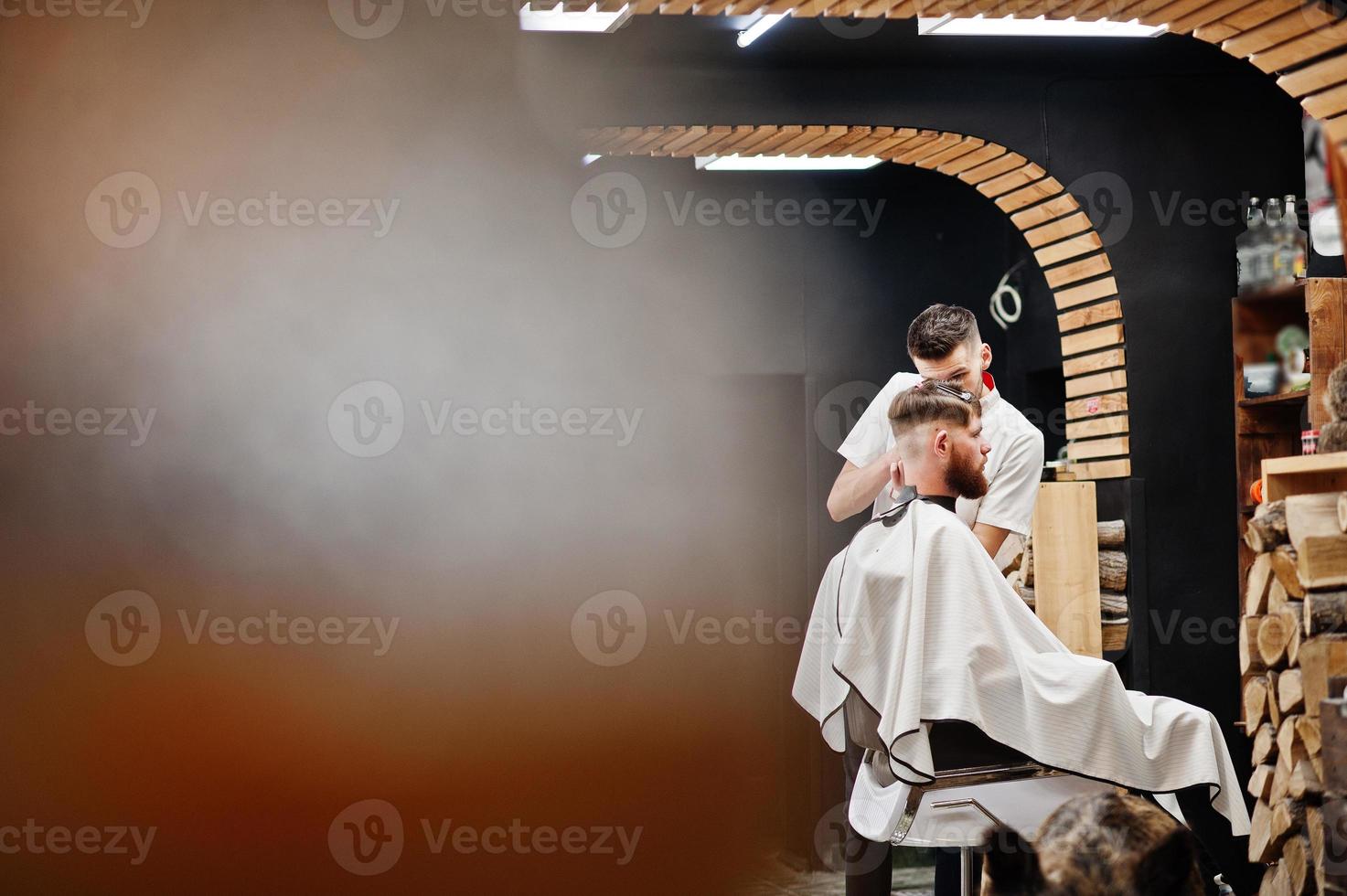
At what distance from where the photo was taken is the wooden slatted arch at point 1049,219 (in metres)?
3.57

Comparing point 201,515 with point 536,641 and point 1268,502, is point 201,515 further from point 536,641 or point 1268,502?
point 1268,502

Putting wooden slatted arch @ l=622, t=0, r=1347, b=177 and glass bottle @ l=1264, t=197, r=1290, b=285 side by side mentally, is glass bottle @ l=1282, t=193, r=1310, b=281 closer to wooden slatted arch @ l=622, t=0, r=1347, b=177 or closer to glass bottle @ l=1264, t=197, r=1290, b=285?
glass bottle @ l=1264, t=197, r=1290, b=285

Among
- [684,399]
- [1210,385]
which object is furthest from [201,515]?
[1210,385]

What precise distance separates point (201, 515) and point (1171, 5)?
8.85 ft

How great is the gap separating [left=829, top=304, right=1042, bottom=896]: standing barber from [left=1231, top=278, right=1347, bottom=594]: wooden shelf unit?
965 millimetres

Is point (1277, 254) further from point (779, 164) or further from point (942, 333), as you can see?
point (779, 164)

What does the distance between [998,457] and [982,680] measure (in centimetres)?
85

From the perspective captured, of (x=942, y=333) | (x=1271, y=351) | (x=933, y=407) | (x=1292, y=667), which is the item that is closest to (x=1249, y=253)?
(x=1271, y=351)

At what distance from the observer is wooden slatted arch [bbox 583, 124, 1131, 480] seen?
357 centimetres

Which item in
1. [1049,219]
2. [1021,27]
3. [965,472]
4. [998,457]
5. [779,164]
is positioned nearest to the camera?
[965,472]

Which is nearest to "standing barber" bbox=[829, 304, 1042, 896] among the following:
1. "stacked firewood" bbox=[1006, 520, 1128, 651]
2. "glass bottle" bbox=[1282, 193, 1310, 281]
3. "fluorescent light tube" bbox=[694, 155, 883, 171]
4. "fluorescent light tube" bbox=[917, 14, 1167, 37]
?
"stacked firewood" bbox=[1006, 520, 1128, 651]

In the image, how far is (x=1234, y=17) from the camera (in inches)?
103

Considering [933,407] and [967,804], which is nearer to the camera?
[967,804]

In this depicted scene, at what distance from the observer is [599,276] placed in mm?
4402
